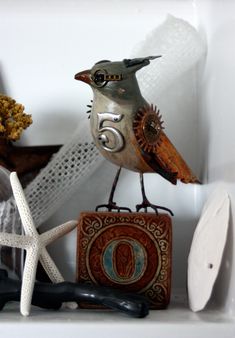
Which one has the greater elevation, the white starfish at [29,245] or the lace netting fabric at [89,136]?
the lace netting fabric at [89,136]

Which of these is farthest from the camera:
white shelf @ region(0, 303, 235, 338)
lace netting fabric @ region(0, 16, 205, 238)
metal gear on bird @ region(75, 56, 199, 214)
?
lace netting fabric @ region(0, 16, 205, 238)

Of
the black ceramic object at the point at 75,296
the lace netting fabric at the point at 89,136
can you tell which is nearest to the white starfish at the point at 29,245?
the black ceramic object at the point at 75,296

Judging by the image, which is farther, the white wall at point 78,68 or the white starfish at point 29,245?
the white wall at point 78,68

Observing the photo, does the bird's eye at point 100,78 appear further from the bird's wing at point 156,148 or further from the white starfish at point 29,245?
the white starfish at point 29,245

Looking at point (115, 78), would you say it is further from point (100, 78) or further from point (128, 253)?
point (128, 253)

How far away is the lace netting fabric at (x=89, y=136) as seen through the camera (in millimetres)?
766

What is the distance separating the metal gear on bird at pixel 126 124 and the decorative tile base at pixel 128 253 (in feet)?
0.23

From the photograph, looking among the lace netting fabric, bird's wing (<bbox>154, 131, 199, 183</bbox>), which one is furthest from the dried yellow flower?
bird's wing (<bbox>154, 131, 199, 183</bbox>)

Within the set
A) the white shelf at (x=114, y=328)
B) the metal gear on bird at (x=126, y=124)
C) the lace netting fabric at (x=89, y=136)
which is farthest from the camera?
the lace netting fabric at (x=89, y=136)

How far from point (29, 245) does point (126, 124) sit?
0.19m

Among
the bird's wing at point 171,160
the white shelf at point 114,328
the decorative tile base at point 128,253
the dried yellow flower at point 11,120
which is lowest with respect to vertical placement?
the white shelf at point 114,328

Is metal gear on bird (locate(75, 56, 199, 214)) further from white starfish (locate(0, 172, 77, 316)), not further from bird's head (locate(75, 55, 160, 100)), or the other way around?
white starfish (locate(0, 172, 77, 316))

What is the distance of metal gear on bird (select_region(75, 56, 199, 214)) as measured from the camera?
64 cm

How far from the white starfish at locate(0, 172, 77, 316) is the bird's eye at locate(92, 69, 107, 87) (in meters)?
0.16
